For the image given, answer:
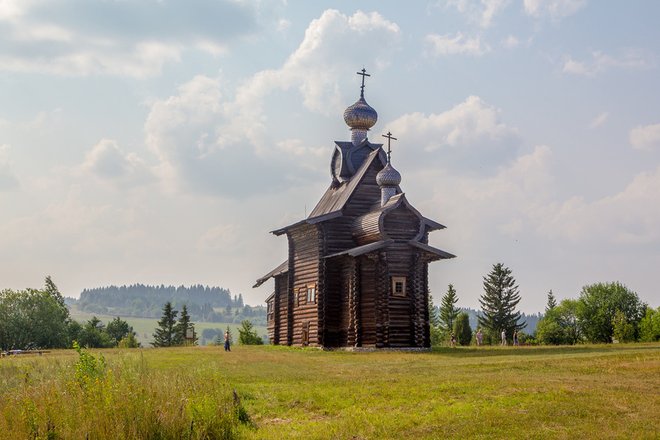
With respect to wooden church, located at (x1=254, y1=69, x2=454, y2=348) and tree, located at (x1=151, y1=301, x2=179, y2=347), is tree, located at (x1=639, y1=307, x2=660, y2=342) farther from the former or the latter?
tree, located at (x1=151, y1=301, x2=179, y2=347)

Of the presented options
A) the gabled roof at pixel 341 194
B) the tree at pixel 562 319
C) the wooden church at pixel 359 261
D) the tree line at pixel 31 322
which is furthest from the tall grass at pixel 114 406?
the tree at pixel 562 319

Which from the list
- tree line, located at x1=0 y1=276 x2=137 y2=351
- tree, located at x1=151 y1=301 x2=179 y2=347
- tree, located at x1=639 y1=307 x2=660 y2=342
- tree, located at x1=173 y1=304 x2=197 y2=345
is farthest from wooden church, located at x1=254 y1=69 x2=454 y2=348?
tree, located at x1=151 y1=301 x2=179 y2=347

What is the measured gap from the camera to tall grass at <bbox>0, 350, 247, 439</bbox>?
1457 centimetres

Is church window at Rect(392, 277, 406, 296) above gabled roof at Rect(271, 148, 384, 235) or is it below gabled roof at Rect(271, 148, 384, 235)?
below

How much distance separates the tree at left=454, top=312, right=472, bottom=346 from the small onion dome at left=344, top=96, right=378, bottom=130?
21.9 metres

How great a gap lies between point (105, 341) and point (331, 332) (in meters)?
58.0

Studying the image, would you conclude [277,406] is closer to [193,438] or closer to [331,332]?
[193,438]

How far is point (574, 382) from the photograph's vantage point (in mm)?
20844

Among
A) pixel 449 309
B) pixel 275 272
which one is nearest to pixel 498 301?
pixel 449 309

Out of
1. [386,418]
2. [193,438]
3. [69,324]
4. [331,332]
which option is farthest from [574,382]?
[69,324]

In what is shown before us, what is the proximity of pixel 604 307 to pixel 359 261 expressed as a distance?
53.7 m

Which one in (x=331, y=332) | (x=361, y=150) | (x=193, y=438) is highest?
(x=361, y=150)

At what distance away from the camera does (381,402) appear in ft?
61.5

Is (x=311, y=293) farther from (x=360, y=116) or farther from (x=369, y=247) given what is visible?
(x=360, y=116)
